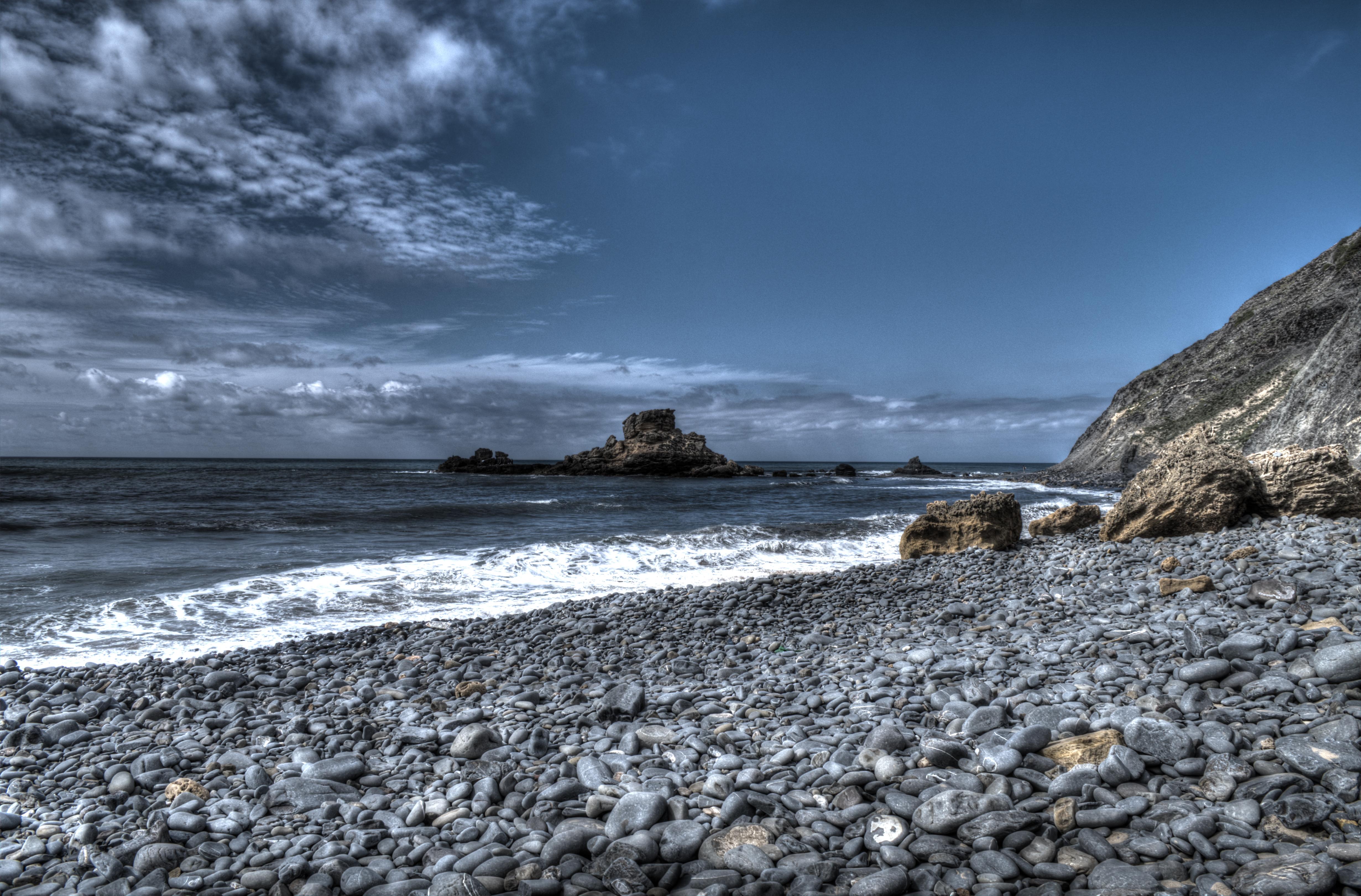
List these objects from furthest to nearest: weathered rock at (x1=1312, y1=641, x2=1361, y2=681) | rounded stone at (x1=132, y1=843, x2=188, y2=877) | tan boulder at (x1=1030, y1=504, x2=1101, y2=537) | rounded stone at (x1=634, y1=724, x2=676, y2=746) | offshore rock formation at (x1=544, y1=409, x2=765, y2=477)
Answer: offshore rock formation at (x1=544, y1=409, x2=765, y2=477) < tan boulder at (x1=1030, y1=504, x2=1101, y2=537) < rounded stone at (x1=634, y1=724, x2=676, y2=746) < weathered rock at (x1=1312, y1=641, x2=1361, y2=681) < rounded stone at (x1=132, y1=843, x2=188, y2=877)

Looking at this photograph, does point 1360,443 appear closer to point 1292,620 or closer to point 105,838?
point 1292,620

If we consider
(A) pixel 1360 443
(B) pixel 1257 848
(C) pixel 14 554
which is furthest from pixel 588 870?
(A) pixel 1360 443

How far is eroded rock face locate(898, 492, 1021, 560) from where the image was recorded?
1269 centimetres

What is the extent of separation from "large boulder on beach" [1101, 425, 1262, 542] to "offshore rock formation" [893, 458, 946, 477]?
215ft

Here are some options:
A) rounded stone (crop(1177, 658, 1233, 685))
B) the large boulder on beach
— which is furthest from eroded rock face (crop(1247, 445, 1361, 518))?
rounded stone (crop(1177, 658, 1233, 685))

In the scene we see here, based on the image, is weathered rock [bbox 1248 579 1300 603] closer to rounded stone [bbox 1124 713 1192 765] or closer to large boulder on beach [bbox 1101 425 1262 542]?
rounded stone [bbox 1124 713 1192 765]

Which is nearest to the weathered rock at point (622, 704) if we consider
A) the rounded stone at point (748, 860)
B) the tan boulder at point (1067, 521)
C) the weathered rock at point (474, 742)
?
the weathered rock at point (474, 742)

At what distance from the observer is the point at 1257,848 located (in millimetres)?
2877

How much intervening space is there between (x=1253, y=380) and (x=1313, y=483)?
166 ft

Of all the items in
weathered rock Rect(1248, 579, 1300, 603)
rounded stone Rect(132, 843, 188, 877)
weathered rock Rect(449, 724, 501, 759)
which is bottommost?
rounded stone Rect(132, 843, 188, 877)

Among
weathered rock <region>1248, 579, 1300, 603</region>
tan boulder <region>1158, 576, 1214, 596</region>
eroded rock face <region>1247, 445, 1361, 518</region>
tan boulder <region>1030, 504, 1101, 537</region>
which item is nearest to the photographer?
weathered rock <region>1248, 579, 1300, 603</region>

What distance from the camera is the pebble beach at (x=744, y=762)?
121 inches

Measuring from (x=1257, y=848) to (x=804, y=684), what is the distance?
10.1 feet

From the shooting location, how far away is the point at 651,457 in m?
72.1
